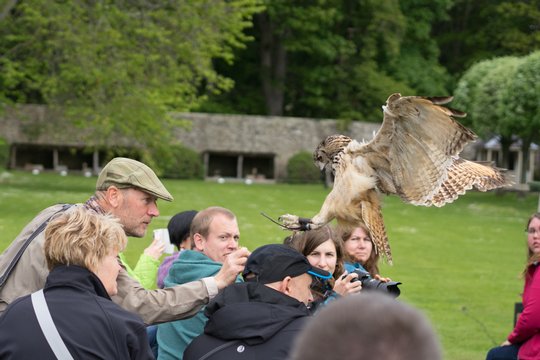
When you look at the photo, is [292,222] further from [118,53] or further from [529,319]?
[118,53]

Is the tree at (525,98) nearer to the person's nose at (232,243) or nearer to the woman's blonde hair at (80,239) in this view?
the person's nose at (232,243)

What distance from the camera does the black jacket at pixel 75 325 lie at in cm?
346

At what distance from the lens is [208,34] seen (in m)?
26.2

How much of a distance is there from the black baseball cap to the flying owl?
1145 mm

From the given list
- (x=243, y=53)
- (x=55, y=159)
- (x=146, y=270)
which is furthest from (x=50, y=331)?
(x=243, y=53)

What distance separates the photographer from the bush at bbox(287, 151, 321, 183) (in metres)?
46.1

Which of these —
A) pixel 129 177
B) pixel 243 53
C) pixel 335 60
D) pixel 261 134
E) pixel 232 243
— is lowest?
pixel 261 134

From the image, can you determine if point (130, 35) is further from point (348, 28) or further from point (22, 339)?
point (348, 28)

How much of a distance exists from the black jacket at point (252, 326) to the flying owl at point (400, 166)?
4.47 feet

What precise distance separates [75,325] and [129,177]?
1.37 meters

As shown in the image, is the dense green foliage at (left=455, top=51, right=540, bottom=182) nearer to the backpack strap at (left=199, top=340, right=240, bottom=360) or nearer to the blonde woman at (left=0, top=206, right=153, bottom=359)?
the backpack strap at (left=199, top=340, right=240, bottom=360)

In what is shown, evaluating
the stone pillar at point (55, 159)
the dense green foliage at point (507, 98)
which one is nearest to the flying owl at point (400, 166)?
the dense green foliage at point (507, 98)

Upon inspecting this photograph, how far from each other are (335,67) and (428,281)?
36.1 metres

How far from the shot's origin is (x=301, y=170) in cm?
4619
